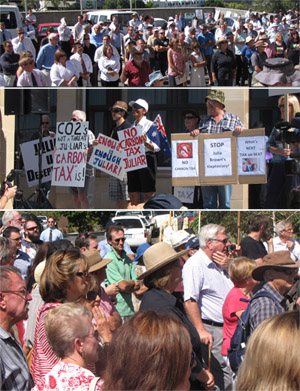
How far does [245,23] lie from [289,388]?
58.0 ft

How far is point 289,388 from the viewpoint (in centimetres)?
190

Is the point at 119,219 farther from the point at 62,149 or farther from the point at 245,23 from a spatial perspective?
the point at 245,23

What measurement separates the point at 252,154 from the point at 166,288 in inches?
94.6

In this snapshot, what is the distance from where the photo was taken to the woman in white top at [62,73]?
1024 centimetres

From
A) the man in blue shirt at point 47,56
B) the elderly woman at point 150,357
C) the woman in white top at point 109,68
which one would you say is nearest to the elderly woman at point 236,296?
the elderly woman at point 150,357

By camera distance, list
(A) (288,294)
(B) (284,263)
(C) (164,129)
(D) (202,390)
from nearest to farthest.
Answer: (D) (202,390) < (B) (284,263) < (A) (288,294) < (C) (164,129)

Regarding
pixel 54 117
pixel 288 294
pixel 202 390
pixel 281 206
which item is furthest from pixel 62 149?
pixel 202 390

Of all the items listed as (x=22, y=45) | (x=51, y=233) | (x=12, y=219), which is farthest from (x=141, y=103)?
(x=22, y=45)

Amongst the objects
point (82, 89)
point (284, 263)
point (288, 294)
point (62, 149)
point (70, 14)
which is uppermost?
point (70, 14)

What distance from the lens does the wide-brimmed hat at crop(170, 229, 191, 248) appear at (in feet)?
16.1

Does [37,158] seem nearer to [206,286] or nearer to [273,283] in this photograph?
[206,286]

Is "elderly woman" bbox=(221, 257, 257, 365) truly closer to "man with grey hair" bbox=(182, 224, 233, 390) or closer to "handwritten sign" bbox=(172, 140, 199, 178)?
"man with grey hair" bbox=(182, 224, 233, 390)

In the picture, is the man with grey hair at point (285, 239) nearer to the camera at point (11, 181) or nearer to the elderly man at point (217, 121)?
the elderly man at point (217, 121)

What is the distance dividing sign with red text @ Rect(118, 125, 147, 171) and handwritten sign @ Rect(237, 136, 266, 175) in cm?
88
